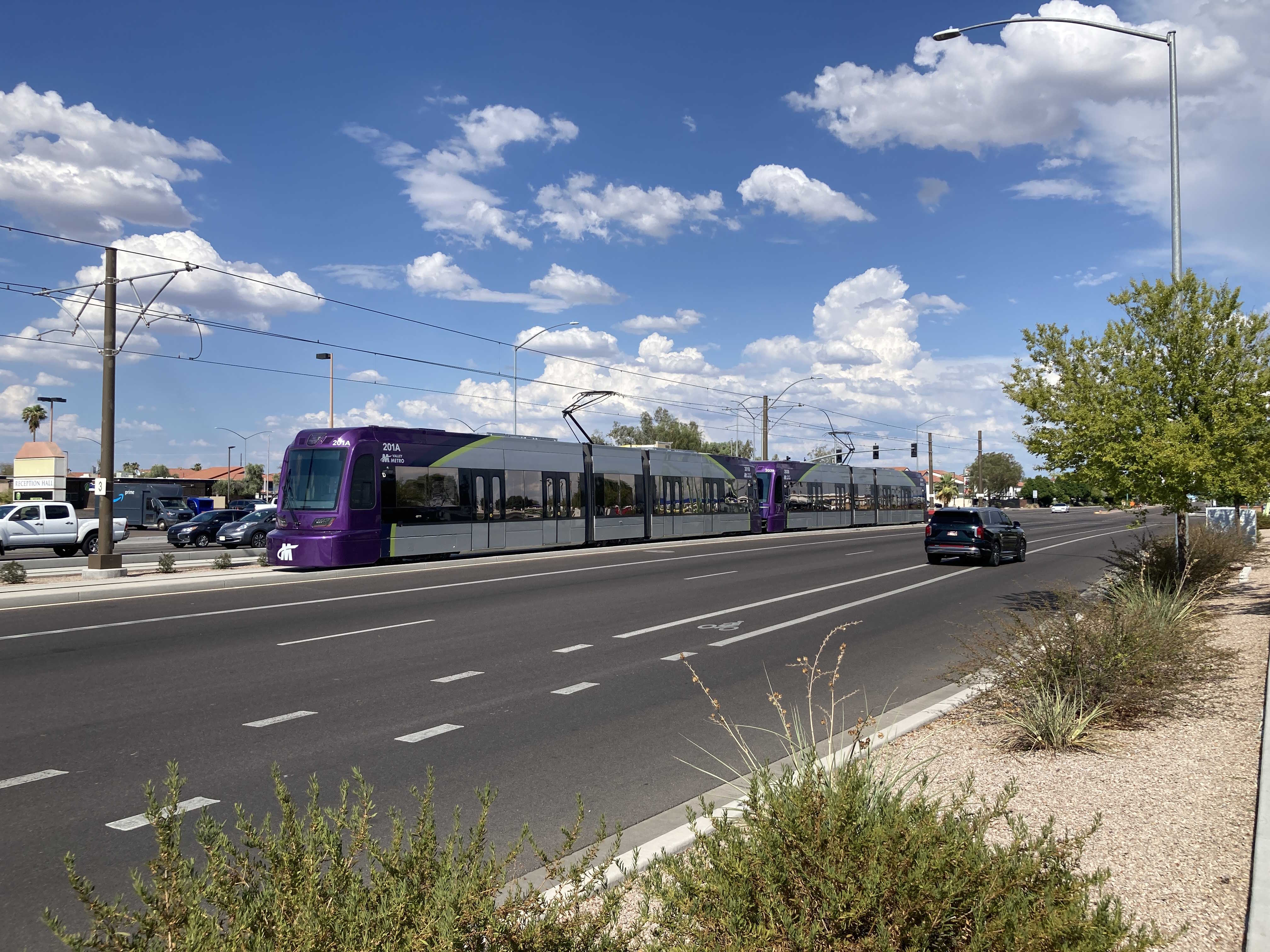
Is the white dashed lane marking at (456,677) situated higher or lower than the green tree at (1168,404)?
lower

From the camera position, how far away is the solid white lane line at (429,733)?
23.3 feet

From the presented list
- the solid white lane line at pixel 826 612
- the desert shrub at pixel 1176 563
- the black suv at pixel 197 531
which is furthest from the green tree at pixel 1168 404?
the black suv at pixel 197 531

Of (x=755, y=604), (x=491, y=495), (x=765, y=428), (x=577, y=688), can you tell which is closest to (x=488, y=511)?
(x=491, y=495)

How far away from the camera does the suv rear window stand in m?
24.6

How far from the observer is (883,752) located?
6133 mm

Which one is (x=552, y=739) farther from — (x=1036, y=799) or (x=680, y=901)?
(x=680, y=901)

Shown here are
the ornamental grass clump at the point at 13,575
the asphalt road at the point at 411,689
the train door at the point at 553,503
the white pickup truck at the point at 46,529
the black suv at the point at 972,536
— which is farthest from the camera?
the white pickup truck at the point at 46,529

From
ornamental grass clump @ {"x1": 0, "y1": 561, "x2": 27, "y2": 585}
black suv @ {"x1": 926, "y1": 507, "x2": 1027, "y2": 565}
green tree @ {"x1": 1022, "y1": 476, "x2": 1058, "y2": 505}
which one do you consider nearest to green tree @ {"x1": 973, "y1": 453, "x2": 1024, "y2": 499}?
green tree @ {"x1": 1022, "y1": 476, "x2": 1058, "y2": 505}

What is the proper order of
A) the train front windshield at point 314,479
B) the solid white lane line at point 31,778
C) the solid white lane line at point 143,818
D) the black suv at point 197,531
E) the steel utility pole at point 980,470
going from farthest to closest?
the steel utility pole at point 980,470 → the black suv at point 197,531 → the train front windshield at point 314,479 → the solid white lane line at point 31,778 → the solid white lane line at point 143,818

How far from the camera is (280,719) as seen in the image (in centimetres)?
778

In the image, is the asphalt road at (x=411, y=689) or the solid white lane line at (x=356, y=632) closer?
the asphalt road at (x=411, y=689)

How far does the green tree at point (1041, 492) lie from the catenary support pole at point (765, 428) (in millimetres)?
86504

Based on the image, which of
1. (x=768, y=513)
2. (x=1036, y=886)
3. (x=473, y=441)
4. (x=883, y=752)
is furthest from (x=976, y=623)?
(x=768, y=513)

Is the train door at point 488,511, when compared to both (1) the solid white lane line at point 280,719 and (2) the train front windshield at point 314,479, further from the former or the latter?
(1) the solid white lane line at point 280,719
